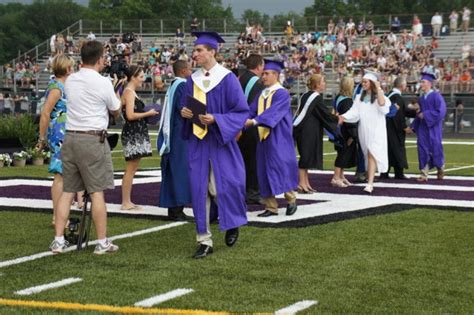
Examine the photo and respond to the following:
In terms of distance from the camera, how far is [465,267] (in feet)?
25.4

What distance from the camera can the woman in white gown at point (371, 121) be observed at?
1350 cm

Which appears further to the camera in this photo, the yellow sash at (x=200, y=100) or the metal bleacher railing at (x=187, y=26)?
the metal bleacher railing at (x=187, y=26)

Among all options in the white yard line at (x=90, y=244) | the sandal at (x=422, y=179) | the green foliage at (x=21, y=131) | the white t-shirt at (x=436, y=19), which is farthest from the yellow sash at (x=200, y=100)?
the white t-shirt at (x=436, y=19)

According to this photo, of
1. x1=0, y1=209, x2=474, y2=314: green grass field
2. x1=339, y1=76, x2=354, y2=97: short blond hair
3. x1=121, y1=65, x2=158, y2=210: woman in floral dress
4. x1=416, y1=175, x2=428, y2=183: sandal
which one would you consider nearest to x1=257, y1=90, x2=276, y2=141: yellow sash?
x1=121, y1=65, x2=158, y2=210: woman in floral dress

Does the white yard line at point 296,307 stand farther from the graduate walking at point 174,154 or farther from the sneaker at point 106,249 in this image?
the graduate walking at point 174,154

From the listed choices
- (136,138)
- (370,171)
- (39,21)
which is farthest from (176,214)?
(39,21)

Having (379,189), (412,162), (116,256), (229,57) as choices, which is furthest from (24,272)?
(229,57)

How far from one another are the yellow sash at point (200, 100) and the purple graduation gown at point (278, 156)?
196 cm

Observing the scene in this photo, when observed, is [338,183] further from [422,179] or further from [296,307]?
[296,307]

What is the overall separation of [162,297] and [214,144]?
7.17 feet

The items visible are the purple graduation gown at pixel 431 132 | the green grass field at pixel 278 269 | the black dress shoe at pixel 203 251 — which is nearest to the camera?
the green grass field at pixel 278 269

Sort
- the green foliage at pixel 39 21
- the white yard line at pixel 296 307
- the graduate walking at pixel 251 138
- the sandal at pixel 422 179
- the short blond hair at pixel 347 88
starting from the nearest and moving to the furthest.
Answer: the white yard line at pixel 296 307 < the graduate walking at pixel 251 138 < the short blond hair at pixel 347 88 < the sandal at pixel 422 179 < the green foliage at pixel 39 21

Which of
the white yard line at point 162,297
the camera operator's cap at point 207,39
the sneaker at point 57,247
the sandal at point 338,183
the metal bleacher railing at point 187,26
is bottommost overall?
the sandal at point 338,183

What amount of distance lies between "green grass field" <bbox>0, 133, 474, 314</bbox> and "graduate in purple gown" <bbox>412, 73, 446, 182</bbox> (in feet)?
18.3
